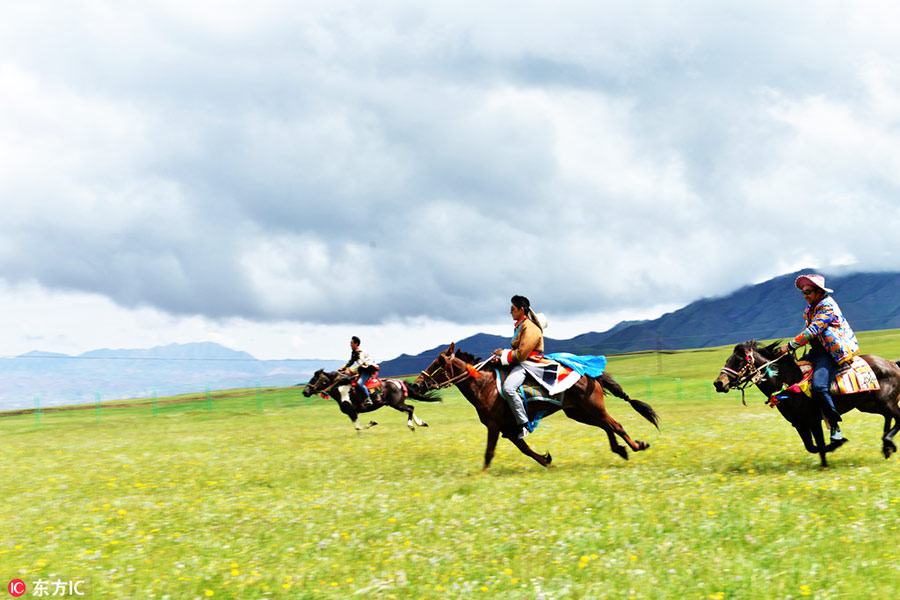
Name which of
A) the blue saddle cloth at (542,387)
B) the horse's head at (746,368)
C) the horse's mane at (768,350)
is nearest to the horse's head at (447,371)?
the blue saddle cloth at (542,387)

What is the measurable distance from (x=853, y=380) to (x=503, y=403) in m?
6.45

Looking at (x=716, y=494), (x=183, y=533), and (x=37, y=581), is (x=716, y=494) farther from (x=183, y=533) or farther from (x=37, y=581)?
(x=37, y=581)

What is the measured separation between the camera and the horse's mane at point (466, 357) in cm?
1442

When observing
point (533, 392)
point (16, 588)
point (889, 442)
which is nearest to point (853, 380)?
point (889, 442)

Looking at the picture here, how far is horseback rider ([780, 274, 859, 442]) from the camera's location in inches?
468

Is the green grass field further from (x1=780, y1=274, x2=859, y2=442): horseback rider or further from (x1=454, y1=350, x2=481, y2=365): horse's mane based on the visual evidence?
(x1=454, y1=350, x2=481, y2=365): horse's mane

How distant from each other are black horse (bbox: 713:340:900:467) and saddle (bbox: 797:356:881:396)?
13 cm

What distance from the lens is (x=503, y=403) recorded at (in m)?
13.8

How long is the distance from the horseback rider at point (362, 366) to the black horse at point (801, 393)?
46.5 ft

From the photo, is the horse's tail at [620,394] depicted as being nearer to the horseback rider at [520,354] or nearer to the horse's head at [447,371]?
the horseback rider at [520,354]

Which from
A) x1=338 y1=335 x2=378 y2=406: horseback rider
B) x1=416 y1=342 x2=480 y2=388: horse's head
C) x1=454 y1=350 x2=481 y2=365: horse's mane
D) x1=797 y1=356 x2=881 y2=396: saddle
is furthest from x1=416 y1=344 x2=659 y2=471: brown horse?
x1=338 y1=335 x2=378 y2=406: horseback rider

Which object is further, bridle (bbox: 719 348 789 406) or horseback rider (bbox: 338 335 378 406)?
horseback rider (bbox: 338 335 378 406)

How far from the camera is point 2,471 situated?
16.8 meters

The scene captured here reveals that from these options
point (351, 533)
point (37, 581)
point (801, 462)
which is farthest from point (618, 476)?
point (37, 581)
